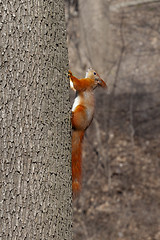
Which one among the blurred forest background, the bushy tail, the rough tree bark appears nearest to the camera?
the rough tree bark

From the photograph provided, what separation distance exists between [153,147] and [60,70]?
5.61 metres

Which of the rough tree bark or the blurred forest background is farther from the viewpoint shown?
the blurred forest background

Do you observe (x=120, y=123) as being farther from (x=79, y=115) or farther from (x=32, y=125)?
(x=32, y=125)

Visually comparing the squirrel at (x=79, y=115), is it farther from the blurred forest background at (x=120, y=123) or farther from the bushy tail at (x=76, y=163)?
the blurred forest background at (x=120, y=123)

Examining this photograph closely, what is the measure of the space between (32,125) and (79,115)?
597mm

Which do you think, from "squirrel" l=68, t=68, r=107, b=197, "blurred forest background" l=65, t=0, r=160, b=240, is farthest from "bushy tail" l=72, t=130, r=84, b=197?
"blurred forest background" l=65, t=0, r=160, b=240

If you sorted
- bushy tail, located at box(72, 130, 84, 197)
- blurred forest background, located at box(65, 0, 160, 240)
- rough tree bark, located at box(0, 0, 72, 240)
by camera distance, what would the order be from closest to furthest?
rough tree bark, located at box(0, 0, 72, 240) → bushy tail, located at box(72, 130, 84, 197) → blurred forest background, located at box(65, 0, 160, 240)

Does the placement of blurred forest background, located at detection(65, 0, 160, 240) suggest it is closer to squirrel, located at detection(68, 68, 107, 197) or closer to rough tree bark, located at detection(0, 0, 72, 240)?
squirrel, located at detection(68, 68, 107, 197)

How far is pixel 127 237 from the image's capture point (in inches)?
257

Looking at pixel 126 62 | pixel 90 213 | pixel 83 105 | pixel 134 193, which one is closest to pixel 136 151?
pixel 134 193

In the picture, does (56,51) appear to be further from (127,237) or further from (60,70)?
(127,237)

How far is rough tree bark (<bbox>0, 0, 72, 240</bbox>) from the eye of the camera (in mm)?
1718

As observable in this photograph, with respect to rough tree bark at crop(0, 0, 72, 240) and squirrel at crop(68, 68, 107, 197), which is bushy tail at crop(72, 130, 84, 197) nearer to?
squirrel at crop(68, 68, 107, 197)

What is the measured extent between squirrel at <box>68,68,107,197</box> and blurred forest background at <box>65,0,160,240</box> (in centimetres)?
441
